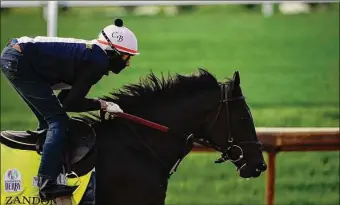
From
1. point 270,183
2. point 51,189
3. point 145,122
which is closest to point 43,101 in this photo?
point 51,189

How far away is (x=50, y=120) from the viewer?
5.66 metres

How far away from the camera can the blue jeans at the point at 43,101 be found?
18.3ft

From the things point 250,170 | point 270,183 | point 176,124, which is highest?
point 176,124

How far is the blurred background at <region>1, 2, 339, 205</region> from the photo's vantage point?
9.54 meters

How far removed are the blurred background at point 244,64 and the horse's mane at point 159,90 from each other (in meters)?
2.92

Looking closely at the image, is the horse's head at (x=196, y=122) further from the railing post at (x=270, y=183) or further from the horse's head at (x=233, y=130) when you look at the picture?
the railing post at (x=270, y=183)

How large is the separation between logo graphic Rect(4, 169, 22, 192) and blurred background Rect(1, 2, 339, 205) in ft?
7.48

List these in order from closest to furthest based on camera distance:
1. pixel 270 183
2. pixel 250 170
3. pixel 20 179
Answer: pixel 250 170, pixel 20 179, pixel 270 183

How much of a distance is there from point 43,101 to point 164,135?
796mm

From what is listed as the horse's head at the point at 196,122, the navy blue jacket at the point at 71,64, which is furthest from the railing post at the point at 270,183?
the navy blue jacket at the point at 71,64

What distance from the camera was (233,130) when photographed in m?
5.93

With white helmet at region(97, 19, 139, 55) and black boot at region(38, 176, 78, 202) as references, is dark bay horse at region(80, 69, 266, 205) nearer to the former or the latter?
black boot at region(38, 176, 78, 202)

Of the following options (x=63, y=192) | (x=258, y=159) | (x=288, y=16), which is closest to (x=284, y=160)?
(x=258, y=159)

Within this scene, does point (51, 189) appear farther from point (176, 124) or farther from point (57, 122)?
point (176, 124)
